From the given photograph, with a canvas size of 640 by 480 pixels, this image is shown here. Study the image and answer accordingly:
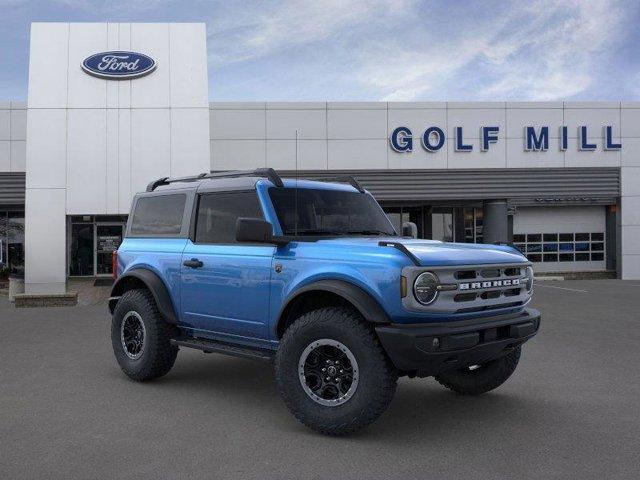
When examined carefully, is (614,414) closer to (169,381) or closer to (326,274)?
(326,274)

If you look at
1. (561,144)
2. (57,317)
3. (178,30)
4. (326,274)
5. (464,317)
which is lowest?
(57,317)

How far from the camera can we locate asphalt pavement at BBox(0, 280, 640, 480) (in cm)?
412

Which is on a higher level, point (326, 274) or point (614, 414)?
point (326, 274)

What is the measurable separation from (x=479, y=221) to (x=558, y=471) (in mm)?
24983

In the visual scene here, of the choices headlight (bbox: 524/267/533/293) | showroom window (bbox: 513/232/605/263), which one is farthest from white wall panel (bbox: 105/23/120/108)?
showroom window (bbox: 513/232/605/263)

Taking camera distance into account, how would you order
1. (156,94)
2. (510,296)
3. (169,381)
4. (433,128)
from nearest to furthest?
(510,296)
(169,381)
(156,94)
(433,128)

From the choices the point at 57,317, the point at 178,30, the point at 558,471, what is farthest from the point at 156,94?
the point at 558,471

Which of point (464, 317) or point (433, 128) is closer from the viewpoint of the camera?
point (464, 317)

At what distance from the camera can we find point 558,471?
4062mm

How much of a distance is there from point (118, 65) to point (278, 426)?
1683cm

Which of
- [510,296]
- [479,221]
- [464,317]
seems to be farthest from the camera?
[479,221]

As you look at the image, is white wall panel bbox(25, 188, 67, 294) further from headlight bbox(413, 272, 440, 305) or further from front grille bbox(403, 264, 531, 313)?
headlight bbox(413, 272, 440, 305)

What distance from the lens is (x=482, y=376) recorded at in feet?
19.4

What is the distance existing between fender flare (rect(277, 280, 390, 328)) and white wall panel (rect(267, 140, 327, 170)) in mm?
19877
